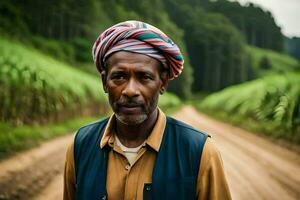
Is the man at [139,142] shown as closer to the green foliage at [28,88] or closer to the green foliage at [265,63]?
the green foliage at [28,88]

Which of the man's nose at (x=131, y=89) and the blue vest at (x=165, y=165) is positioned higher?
the man's nose at (x=131, y=89)

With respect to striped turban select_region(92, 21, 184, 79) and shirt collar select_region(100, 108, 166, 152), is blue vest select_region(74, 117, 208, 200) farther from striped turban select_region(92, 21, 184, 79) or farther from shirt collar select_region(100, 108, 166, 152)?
striped turban select_region(92, 21, 184, 79)

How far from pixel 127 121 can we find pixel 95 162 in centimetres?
29

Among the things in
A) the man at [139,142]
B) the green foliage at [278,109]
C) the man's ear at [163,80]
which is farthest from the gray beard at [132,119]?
the green foliage at [278,109]

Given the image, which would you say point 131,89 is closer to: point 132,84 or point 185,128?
point 132,84

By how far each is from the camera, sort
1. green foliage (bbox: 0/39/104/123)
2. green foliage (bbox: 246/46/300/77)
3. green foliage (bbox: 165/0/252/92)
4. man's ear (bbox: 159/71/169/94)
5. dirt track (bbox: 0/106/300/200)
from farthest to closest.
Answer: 1. green foliage (bbox: 165/0/252/92)
2. green foliage (bbox: 246/46/300/77)
3. green foliage (bbox: 0/39/104/123)
4. dirt track (bbox: 0/106/300/200)
5. man's ear (bbox: 159/71/169/94)

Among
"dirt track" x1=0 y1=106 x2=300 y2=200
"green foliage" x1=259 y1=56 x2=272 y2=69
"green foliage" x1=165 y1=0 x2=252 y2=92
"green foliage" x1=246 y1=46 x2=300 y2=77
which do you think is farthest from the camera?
"green foliage" x1=259 y1=56 x2=272 y2=69

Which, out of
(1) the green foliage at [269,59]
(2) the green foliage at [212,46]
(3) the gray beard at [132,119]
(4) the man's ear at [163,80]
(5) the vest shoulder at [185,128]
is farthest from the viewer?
(2) the green foliage at [212,46]

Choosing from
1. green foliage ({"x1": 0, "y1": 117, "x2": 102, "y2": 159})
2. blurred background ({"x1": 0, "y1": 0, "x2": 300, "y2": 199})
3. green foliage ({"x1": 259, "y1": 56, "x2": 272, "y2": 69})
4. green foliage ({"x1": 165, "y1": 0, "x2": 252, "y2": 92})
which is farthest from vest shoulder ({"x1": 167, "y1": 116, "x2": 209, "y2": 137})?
green foliage ({"x1": 259, "y1": 56, "x2": 272, "y2": 69})

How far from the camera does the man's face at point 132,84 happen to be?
1942mm

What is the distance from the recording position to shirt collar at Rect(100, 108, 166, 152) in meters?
1.87

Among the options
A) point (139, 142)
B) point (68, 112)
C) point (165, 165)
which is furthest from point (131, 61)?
point (68, 112)

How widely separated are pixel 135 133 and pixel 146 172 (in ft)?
0.93

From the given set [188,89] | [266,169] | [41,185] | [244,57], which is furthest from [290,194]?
[244,57]
